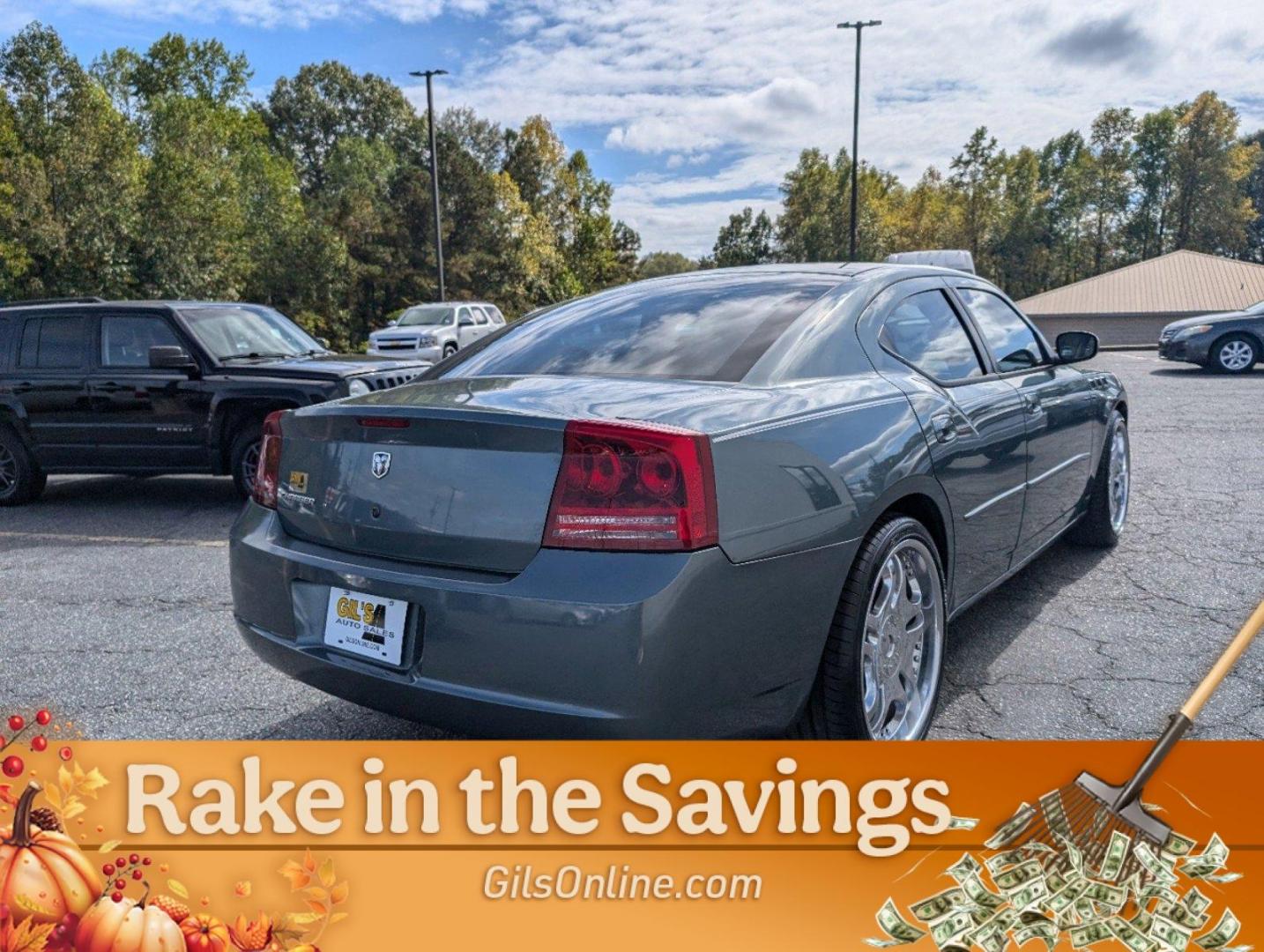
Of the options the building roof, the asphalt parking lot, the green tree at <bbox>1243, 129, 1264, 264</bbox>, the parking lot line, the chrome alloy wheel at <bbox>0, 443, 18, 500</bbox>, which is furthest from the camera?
the green tree at <bbox>1243, 129, 1264, 264</bbox>

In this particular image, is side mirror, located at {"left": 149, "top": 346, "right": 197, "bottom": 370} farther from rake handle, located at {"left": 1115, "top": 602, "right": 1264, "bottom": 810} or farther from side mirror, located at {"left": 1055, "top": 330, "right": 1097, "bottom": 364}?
rake handle, located at {"left": 1115, "top": 602, "right": 1264, "bottom": 810}

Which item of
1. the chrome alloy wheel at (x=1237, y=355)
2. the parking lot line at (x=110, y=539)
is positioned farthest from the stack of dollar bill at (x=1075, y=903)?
the chrome alloy wheel at (x=1237, y=355)

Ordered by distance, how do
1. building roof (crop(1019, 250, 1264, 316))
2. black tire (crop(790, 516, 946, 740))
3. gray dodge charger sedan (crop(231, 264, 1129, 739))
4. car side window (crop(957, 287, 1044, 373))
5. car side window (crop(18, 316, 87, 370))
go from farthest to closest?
1. building roof (crop(1019, 250, 1264, 316))
2. car side window (crop(18, 316, 87, 370))
3. car side window (crop(957, 287, 1044, 373))
4. black tire (crop(790, 516, 946, 740))
5. gray dodge charger sedan (crop(231, 264, 1129, 739))

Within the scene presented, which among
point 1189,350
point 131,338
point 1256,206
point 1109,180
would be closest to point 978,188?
point 1109,180

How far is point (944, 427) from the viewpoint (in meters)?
3.18

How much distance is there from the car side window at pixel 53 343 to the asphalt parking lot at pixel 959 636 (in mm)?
1339

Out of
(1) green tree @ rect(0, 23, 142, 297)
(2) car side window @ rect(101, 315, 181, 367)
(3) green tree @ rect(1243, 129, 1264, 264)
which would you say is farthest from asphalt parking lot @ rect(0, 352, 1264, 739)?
(3) green tree @ rect(1243, 129, 1264, 264)

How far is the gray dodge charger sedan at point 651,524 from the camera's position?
7.26 feet

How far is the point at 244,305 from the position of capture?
808cm

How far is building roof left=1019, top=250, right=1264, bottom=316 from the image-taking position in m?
36.0

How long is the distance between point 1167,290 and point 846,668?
40.4 m

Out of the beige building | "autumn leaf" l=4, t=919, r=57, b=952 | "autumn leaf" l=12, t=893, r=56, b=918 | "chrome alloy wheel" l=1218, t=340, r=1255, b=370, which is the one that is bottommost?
"autumn leaf" l=4, t=919, r=57, b=952

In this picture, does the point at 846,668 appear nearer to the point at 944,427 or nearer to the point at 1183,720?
the point at 1183,720

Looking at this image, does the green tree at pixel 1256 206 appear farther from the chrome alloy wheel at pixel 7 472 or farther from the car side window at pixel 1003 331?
the chrome alloy wheel at pixel 7 472
